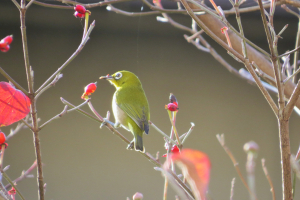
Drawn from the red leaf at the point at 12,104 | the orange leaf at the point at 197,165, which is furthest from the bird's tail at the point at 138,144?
the orange leaf at the point at 197,165

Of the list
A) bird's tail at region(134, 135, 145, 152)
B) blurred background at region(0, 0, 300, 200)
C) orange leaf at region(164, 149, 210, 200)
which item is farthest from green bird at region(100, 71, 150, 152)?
blurred background at region(0, 0, 300, 200)

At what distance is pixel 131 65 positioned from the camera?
7.04ft

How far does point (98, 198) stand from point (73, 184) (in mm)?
205

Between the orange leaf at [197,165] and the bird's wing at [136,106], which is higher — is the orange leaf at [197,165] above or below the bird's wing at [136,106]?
above

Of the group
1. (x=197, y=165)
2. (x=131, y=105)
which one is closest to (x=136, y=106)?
(x=131, y=105)

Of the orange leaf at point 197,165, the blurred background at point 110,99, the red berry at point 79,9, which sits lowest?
the blurred background at point 110,99

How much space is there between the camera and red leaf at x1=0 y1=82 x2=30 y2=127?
421 mm

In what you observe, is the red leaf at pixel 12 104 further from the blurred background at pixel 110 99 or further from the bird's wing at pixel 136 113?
the blurred background at pixel 110 99

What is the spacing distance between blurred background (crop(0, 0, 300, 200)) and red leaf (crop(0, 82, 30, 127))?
4.92 ft

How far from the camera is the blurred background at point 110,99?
201 centimetres

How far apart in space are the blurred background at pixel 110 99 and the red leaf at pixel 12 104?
1.50 metres

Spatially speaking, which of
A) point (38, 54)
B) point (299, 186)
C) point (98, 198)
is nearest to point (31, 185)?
point (98, 198)

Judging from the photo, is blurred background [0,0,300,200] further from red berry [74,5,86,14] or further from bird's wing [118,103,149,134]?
red berry [74,5,86,14]

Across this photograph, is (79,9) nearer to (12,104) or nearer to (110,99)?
(12,104)
